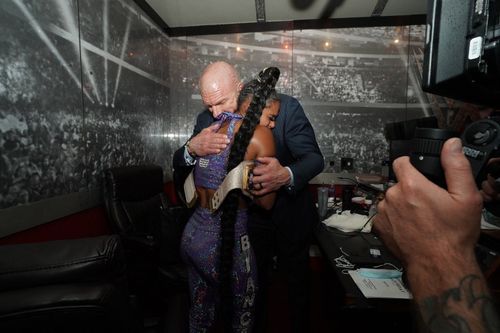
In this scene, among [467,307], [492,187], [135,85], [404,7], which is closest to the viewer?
[467,307]

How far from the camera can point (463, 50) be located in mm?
537

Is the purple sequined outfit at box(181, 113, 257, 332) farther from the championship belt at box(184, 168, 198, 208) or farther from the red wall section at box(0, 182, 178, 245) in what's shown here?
the red wall section at box(0, 182, 178, 245)

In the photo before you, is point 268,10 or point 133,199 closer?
point 133,199

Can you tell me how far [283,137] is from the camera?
5.03 feet

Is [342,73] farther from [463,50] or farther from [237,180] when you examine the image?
[463,50]

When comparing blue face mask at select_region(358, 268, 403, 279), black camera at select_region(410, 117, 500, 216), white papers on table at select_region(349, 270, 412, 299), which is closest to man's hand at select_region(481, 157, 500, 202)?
black camera at select_region(410, 117, 500, 216)

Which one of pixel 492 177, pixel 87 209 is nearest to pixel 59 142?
pixel 87 209

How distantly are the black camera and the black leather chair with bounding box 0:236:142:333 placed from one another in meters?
0.68

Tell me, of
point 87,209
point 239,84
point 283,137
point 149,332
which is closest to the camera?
point 149,332

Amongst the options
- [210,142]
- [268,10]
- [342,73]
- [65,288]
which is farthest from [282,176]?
[342,73]

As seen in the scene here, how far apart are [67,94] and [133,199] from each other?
2.71ft

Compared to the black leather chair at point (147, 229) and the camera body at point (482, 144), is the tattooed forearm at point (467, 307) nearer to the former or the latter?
the camera body at point (482, 144)

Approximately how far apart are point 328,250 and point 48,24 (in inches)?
79.8

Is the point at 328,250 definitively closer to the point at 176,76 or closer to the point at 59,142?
the point at 59,142
